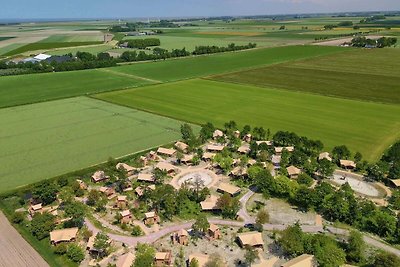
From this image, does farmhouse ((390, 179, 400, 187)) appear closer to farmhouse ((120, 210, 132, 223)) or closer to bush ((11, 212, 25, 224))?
farmhouse ((120, 210, 132, 223))

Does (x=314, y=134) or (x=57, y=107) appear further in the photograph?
(x=57, y=107)

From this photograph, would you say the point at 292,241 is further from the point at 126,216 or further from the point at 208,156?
the point at 208,156

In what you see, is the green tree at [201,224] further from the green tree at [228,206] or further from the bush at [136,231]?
the bush at [136,231]

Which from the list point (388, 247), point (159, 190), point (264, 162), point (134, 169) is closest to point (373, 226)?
point (388, 247)

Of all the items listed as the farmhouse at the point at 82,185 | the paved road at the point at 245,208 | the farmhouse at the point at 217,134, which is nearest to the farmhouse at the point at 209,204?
the paved road at the point at 245,208

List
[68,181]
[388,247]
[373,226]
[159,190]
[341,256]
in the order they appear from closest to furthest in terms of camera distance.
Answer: [341,256] → [388,247] → [373,226] → [159,190] → [68,181]

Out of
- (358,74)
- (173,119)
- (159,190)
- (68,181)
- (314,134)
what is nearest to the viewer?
(159,190)

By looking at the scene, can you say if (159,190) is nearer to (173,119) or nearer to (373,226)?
(373,226)
